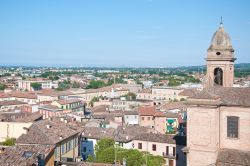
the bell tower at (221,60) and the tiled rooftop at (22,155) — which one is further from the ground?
the bell tower at (221,60)

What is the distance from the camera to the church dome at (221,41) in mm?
33906

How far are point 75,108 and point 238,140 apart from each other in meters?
74.5

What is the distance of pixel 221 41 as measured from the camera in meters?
34.0

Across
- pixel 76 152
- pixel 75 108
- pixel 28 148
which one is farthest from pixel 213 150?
pixel 75 108

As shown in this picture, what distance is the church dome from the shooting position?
111 feet

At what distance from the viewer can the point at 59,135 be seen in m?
41.5

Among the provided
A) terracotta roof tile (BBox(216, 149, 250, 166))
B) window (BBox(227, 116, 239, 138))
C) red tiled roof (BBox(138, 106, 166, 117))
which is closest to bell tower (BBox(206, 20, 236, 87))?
window (BBox(227, 116, 239, 138))

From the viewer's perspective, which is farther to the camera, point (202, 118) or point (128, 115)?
point (128, 115)

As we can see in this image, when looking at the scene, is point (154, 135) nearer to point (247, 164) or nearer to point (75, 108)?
point (247, 164)

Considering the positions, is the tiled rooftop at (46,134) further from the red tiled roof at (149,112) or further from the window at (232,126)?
the red tiled roof at (149,112)

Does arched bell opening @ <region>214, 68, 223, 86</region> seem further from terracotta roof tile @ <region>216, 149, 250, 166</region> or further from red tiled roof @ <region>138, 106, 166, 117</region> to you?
red tiled roof @ <region>138, 106, 166, 117</region>

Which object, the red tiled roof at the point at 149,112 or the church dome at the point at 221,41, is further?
the red tiled roof at the point at 149,112

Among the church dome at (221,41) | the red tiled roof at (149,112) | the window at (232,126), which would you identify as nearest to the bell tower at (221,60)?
the church dome at (221,41)

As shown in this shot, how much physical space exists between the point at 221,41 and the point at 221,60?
170 cm
